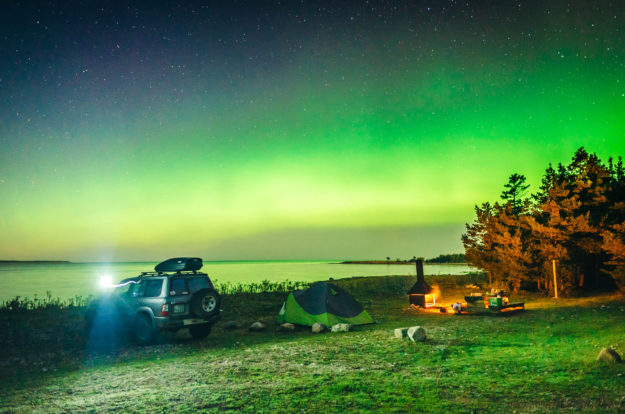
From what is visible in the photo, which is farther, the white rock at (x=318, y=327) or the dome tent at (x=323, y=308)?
the dome tent at (x=323, y=308)

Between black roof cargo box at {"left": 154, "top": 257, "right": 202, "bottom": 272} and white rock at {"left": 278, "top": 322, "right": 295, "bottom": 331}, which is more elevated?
black roof cargo box at {"left": 154, "top": 257, "right": 202, "bottom": 272}

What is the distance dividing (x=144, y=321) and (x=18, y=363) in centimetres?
318

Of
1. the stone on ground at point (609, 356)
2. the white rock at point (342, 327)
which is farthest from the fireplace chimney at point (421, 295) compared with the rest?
the stone on ground at point (609, 356)

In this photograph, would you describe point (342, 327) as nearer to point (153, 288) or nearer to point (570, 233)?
point (153, 288)

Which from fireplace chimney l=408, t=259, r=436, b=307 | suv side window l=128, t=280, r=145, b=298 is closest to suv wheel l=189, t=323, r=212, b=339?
suv side window l=128, t=280, r=145, b=298

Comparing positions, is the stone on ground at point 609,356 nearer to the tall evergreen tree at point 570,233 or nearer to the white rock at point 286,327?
the white rock at point 286,327

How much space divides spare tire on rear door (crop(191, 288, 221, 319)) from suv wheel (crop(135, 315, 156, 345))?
1302 millimetres

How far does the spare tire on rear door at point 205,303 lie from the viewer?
1295 centimetres

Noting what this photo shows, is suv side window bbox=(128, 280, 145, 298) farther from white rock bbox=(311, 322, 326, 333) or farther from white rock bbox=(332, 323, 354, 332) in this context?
white rock bbox=(332, 323, 354, 332)

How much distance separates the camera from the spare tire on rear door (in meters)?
12.9

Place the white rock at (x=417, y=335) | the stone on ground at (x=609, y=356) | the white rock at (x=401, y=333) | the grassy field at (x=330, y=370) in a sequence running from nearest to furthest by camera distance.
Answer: the grassy field at (x=330, y=370), the stone on ground at (x=609, y=356), the white rock at (x=417, y=335), the white rock at (x=401, y=333)

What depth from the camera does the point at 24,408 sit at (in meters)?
6.85

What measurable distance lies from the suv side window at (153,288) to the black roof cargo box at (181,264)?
86 cm

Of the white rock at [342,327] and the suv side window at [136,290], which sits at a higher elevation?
the suv side window at [136,290]
